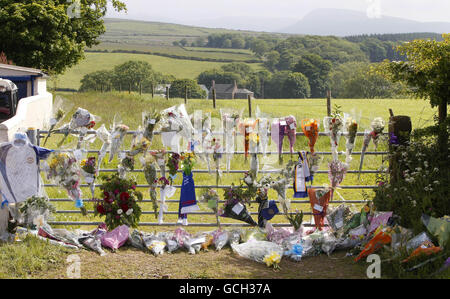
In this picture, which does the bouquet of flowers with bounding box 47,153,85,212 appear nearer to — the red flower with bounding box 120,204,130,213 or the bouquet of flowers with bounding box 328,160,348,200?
the red flower with bounding box 120,204,130,213

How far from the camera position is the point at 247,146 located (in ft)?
24.6

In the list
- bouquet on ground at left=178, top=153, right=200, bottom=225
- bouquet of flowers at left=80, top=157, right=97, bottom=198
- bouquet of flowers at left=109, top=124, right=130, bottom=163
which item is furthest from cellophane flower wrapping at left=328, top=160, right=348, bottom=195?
bouquet of flowers at left=80, top=157, right=97, bottom=198

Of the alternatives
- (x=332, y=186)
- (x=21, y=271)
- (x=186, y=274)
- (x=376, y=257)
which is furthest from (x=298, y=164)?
(x=21, y=271)

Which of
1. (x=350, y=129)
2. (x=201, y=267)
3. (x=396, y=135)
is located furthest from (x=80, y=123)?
(x=396, y=135)

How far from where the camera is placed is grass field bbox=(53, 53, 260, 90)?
95.9 metres

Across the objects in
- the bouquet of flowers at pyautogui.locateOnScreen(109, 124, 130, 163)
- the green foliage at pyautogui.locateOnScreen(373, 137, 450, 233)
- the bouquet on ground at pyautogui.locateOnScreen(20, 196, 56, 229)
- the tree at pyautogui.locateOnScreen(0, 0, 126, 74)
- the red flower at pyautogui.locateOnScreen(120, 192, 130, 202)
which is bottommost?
the bouquet on ground at pyautogui.locateOnScreen(20, 196, 56, 229)

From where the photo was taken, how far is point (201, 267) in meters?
6.26

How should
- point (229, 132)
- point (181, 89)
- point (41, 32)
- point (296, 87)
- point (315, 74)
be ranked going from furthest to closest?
point (315, 74), point (296, 87), point (181, 89), point (41, 32), point (229, 132)

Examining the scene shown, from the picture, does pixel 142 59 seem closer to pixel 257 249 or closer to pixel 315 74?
pixel 315 74

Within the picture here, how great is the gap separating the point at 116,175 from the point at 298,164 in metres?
2.51

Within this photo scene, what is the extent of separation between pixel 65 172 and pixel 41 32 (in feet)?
74.1

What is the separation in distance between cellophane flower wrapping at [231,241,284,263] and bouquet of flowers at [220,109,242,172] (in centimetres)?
130

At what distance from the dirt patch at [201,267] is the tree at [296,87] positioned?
3197 inches

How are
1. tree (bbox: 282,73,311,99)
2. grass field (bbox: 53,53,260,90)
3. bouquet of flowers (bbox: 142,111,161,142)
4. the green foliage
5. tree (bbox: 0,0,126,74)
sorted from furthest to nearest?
1. grass field (bbox: 53,53,260,90)
2. tree (bbox: 282,73,311,99)
3. tree (bbox: 0,0,126,74)
4. bouquet of flowers (bbox: 142,111,161,142)
5. the green foliage
